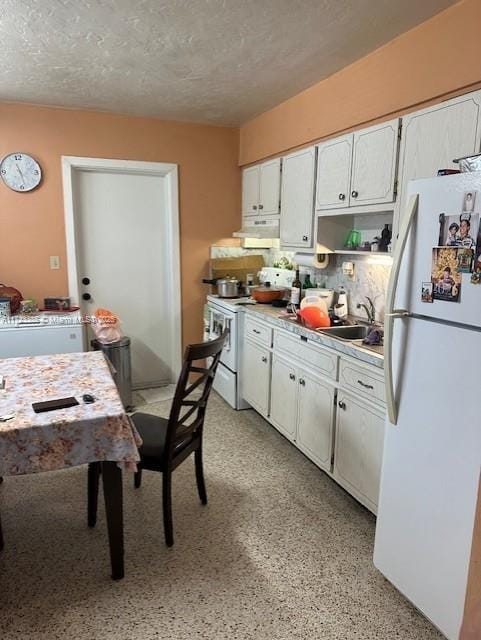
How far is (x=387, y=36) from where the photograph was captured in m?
2.33

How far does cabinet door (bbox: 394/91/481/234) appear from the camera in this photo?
196cm

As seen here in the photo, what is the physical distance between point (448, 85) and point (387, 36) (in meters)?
0.51

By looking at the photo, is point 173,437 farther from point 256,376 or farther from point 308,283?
point 308,283

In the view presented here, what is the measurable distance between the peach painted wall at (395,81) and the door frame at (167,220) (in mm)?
1167

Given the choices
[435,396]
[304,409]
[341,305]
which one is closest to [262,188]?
[341,305]

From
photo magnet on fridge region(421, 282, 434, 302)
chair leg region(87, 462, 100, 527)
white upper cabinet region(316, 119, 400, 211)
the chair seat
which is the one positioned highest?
white upper cabinet region(316, 119, 400, 211)

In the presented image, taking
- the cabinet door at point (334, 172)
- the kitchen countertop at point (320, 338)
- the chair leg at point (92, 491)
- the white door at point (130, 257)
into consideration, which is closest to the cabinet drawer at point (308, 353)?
the kitchen countertop at point (320, 338)

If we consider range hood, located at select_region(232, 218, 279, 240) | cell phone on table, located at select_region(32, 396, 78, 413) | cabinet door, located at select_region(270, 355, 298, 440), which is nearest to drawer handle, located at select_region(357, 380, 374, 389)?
cabinet door, located at select_region(270, 355, 298, 440)

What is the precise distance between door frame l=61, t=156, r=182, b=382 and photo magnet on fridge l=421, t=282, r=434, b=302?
2.95 metres

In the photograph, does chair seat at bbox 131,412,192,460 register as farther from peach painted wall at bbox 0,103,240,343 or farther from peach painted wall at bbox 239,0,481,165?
peach painted wall at bbox 239,0,481,165

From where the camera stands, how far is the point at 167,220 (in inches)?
165

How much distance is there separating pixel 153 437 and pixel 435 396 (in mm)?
1354

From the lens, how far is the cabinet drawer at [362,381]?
2135 millimetres

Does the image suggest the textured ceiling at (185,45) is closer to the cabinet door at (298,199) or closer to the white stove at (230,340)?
the cabinet door at (298,199)
